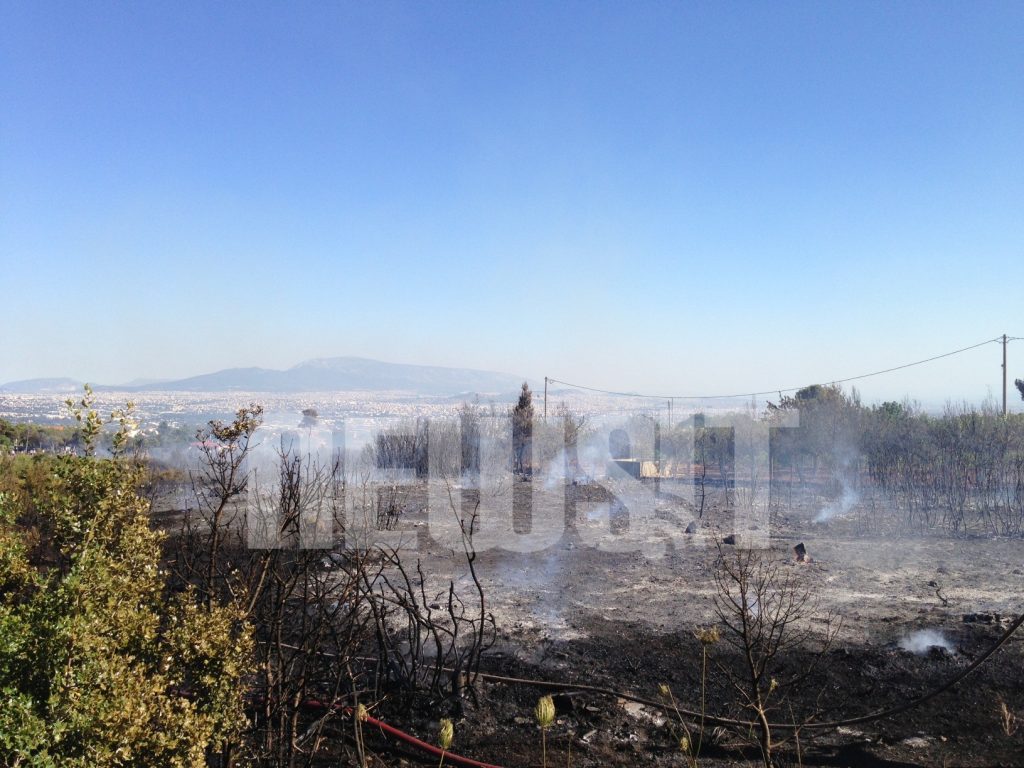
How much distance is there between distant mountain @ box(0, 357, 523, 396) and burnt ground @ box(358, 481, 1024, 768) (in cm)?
4093

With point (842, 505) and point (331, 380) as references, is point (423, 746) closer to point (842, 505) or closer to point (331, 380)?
point (842, 505)

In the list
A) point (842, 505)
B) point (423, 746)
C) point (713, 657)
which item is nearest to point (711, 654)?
point (713, 657)

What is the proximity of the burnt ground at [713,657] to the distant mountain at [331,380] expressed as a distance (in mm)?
40927

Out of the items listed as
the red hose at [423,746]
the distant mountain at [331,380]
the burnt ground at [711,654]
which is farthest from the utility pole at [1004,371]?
the distant mountain at [331,380]

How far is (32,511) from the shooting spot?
10922 mm

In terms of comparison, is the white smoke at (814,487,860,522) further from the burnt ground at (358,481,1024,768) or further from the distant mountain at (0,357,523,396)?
the distant mountain at (0,357,523,396)

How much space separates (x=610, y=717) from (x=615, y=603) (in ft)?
9.72

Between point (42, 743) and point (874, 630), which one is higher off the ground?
point (42, 743)

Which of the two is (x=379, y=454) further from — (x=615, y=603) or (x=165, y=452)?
(x=615, y=603)

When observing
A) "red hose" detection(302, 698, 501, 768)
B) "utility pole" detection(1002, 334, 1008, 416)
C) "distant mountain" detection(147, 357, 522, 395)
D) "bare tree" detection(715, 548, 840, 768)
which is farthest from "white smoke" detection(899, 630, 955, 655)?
"distant mountain" detection(147, 357, 522, 395)

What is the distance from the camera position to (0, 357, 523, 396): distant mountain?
50656 mm

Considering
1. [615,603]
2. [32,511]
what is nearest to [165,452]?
[32,511]

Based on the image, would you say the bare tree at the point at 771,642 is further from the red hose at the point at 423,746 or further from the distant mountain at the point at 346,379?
the distant mountain at the point at 346,379

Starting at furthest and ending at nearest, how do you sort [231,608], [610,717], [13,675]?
[610,717] < [231,608] < [13,675]
